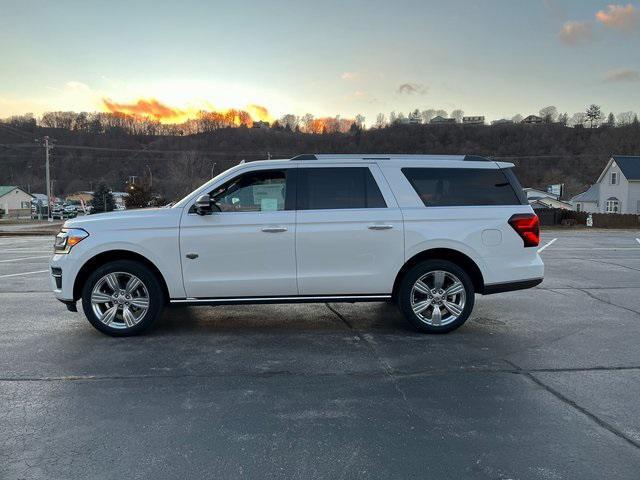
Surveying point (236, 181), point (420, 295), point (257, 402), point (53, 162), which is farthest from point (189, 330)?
point (53, 162)

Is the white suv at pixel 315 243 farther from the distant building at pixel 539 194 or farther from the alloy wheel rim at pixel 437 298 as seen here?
the distant building at pixel 539 194

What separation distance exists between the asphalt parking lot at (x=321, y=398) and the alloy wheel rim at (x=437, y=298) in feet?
0.86

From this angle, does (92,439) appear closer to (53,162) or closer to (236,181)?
(236,181)

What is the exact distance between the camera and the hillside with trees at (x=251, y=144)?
73.6 m

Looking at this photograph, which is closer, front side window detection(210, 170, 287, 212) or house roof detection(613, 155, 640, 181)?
front side window detection(210, 170, 287, 212)

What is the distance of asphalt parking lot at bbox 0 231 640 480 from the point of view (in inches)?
121

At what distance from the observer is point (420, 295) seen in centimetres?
589

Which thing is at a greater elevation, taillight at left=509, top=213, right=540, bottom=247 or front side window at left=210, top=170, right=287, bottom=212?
front side window at left=210, top=170, right=287, bottom=212

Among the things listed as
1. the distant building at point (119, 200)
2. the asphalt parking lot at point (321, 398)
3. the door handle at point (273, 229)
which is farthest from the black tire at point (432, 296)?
the distant building at point (119, 200)

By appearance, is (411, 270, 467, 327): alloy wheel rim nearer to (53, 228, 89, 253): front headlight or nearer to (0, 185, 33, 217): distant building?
(53, 228, 89, 253): front headlight

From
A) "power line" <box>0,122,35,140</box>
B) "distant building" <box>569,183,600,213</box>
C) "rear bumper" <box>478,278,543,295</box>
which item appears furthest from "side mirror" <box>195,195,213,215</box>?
"power line" <box>0,122,35,140</box>

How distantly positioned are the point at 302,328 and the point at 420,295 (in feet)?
5.05

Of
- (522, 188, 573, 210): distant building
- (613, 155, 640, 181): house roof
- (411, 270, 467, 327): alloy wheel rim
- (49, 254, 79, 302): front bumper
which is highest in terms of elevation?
(613, 155, 640, 181): house roof

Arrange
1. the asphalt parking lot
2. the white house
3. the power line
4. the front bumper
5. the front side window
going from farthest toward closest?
the power line → the white house → the front side window → the front bumper → the asphalt parking lot
